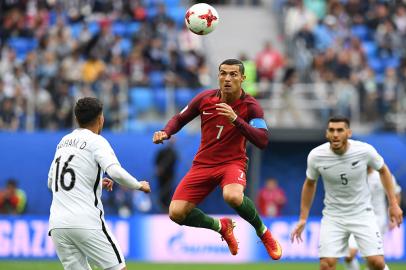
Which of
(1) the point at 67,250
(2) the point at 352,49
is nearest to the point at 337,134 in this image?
(1) the point at 67,250

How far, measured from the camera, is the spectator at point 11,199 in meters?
22.0

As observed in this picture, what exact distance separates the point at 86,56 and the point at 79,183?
15.0 m

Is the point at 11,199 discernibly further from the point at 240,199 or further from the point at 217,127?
the point at 240,199

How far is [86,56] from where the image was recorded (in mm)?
24984

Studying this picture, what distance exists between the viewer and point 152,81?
24.2m

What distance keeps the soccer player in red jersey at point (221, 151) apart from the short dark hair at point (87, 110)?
151cm

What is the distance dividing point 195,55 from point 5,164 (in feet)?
17.4

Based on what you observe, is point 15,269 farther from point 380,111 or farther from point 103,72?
point 380,111

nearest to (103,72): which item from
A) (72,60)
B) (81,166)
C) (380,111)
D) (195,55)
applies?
(72,60)

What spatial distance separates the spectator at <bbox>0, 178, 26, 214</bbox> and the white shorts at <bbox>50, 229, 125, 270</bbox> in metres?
11.9

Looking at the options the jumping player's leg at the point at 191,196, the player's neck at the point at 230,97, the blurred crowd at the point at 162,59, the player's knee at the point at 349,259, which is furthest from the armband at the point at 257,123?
the blurred crowd at the point at 162,59

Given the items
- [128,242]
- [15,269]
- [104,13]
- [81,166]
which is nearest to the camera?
[81,166]

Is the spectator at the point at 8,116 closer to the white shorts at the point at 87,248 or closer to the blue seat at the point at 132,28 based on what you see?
the blue seat at the point at 132,28

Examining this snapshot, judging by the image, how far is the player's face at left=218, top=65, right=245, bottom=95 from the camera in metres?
11.7
